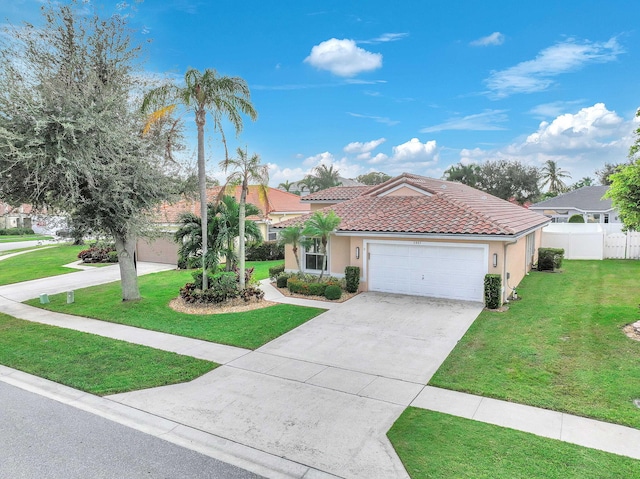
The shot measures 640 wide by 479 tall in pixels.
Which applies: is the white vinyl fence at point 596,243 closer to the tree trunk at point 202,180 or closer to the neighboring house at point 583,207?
the neighboring house at point 583,207

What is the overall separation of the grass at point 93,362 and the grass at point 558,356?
5.46m

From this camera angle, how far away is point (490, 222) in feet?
45.0

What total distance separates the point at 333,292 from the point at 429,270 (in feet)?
11.9

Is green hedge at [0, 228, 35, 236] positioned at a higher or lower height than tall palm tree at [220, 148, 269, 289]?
lower

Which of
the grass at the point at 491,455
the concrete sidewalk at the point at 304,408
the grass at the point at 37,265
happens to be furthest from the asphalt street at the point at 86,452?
the grass at the point at 37,265

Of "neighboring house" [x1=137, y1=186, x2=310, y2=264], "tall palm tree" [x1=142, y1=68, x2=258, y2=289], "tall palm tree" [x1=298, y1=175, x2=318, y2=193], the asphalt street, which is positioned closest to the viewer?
the asphalt street

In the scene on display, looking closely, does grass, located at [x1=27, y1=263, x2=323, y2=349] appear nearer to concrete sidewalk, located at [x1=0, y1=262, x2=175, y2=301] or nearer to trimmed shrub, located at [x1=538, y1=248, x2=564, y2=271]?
concrete sidewalk, located at [x1=0, y1=262, x2=175, y2=301]

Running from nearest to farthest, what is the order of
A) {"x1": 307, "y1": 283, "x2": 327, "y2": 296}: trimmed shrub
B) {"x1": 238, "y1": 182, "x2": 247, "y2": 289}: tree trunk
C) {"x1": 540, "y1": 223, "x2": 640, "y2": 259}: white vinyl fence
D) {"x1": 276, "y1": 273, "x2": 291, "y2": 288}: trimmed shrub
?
{"x1": 238, "y1": 182, "x2": 247, "y2": 289}: tree trunk
{"x1": 307, "y1": 283, "x2": 327, "y2": 296}: trimmed shrub
{"x1": 276, "y1": 273, "x2": 291, "y2": 288}: trimmed shrub
{"x1": 540, "y1": 223, "x2": 640, "y2": 259}: white vinyl fence

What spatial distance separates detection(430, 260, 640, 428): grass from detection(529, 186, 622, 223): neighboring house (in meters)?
28.7

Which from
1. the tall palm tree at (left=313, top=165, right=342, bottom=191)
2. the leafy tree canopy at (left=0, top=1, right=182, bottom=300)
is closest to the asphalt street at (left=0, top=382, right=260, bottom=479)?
the leafy tree canopy at (left=0, top=1, right=182, bottom=300)

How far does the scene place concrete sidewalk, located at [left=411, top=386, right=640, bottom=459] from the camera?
555 centimetres

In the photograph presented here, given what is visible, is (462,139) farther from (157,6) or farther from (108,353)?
(108,353)

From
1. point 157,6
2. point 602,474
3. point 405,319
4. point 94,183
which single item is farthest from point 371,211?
point 602,474

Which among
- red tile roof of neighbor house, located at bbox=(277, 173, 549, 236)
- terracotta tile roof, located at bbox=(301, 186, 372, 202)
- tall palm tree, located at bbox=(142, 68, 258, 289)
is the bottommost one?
red tile roof of neighbor house, located at bbox=(277, 173, 549, 236)
